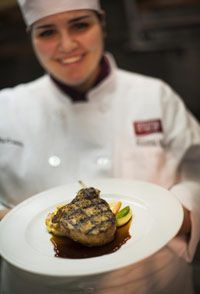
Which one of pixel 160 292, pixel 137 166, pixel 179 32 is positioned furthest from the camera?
pixel 179 32

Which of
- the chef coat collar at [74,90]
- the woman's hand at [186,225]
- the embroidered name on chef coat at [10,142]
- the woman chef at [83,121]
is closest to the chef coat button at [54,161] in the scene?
the woman chef at [83,121]

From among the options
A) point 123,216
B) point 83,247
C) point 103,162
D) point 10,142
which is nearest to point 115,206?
point 123,216

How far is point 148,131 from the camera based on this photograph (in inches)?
44.7

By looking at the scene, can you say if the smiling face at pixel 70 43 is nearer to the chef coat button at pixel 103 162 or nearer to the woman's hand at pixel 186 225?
the chef coat button at pixel 103 162

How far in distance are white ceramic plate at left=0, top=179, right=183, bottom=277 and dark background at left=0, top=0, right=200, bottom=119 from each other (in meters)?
0.91

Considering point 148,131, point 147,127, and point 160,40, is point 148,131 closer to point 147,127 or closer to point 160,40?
point 147,127

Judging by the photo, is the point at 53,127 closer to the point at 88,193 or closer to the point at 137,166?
the point at 137,166

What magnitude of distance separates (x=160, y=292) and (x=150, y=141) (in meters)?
0.63

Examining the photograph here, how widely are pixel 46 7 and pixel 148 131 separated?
0.54m

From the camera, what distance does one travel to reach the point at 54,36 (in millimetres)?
951

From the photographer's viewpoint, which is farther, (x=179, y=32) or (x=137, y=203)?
(x=179, y=32)

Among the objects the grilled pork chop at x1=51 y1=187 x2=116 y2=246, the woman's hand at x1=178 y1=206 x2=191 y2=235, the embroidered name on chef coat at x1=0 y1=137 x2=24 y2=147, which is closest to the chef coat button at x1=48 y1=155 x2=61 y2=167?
the embroidered name on chef coat at x1=0 y1=137 x2=24 y2=147

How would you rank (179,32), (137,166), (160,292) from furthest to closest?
1. (179,32)
2. (137,166)
3. (160,292)

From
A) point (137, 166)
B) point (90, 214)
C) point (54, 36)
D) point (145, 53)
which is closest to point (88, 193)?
point (90, 214)
